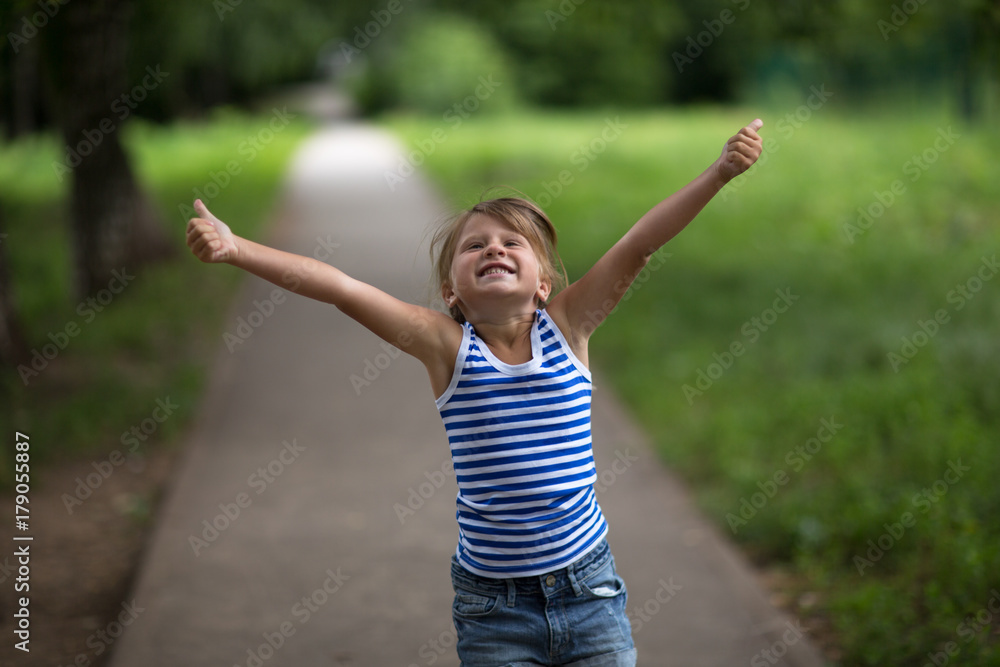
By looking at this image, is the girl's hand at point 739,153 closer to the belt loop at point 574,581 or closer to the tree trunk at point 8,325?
the belt loop at point 574,581

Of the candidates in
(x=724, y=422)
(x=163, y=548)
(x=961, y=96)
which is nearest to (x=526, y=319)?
(x=163, y=548)

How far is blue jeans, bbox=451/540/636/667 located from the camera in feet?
7.36

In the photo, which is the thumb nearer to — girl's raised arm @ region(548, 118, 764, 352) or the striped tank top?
the striped tank top

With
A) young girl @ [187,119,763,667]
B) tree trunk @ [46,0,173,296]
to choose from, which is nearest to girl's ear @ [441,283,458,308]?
young girl @ [187,119,763,667]

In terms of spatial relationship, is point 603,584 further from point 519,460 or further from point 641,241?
point 641,241

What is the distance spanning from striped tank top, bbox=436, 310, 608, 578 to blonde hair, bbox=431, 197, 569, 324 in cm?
26

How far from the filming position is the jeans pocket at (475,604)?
226cm

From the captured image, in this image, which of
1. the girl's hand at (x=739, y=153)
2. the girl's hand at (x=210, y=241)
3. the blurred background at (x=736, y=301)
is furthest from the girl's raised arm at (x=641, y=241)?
the girl's hand at (x=210, y=241)

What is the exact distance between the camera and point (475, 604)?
2283mm

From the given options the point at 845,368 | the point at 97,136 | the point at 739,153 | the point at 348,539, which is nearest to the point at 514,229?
the point at 739,153

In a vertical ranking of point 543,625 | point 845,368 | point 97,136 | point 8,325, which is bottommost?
point 543,625

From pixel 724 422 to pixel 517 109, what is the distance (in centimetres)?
3420

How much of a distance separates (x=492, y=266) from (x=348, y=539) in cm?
271

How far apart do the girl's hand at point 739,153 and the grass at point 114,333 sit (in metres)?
4.48
